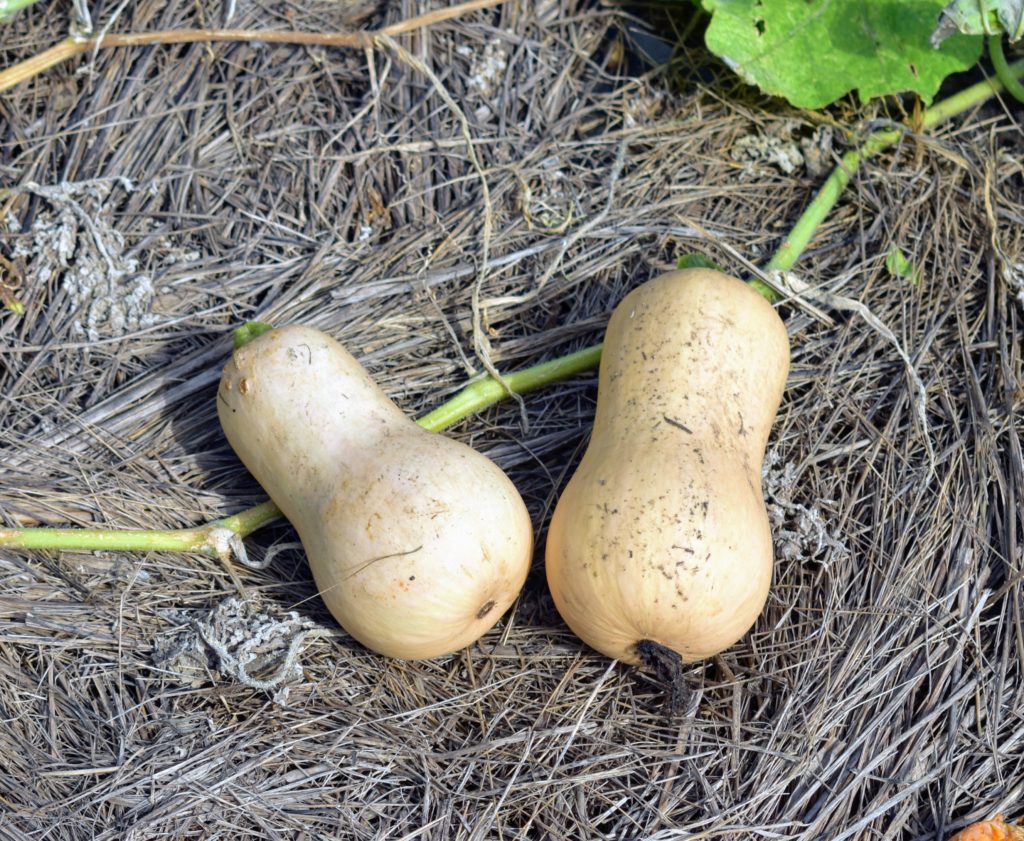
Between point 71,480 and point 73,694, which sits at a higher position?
point 71,480

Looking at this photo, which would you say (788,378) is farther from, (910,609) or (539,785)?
(539,785)

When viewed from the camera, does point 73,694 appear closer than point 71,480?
Yes

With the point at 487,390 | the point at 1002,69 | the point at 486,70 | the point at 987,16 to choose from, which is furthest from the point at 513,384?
Answer: the point at 1002,69

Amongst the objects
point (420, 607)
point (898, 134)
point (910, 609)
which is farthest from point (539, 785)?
point (898, 134)

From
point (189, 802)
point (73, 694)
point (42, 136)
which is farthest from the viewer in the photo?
point (42, 136)

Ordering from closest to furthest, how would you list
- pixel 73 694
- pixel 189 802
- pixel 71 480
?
1. pixel 189 802
2. pixel 73 694
3. pixel 71 480

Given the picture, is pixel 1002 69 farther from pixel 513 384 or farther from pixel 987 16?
pixel 513 384

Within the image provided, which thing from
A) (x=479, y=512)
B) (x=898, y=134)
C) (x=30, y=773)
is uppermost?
(x=898, y=134)
